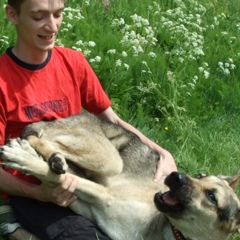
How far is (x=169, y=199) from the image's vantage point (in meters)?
4.38

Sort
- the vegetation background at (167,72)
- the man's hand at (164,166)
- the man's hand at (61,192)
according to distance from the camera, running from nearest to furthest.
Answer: the man's hand at (61,192)
the man's hand at (164,166)
the vegetation background at (167,72)

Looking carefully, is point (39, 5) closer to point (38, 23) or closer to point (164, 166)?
point (38, 23)

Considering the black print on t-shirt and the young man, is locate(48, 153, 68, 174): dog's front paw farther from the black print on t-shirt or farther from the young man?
the black print on t-shirt

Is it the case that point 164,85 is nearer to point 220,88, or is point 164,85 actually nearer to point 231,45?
point 220,88

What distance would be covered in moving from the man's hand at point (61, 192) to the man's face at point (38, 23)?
40.1 inches

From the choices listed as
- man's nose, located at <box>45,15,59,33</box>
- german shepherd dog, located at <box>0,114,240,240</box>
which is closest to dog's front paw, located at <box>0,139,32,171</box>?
german shepherd dog, located at <box>0,114,240,240</box>

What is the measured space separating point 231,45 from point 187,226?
5074 millimetres

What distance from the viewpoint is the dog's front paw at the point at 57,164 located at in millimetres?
3969

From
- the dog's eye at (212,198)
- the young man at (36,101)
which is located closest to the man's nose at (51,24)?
the young man at (36,101)

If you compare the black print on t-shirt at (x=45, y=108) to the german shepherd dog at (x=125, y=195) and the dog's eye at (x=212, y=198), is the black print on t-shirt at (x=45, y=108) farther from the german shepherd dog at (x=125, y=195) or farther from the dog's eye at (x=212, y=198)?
the dog's eye at (x=212, y=198)

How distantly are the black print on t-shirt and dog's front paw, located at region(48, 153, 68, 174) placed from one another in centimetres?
56

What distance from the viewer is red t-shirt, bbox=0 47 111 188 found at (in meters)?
4.35

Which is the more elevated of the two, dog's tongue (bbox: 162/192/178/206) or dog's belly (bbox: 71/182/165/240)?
dog's tongue (bbox: 162/192/178/206)

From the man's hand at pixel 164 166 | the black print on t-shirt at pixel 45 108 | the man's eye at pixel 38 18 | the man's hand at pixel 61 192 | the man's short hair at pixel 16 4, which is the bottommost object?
the man's hand at pixel 164 166
